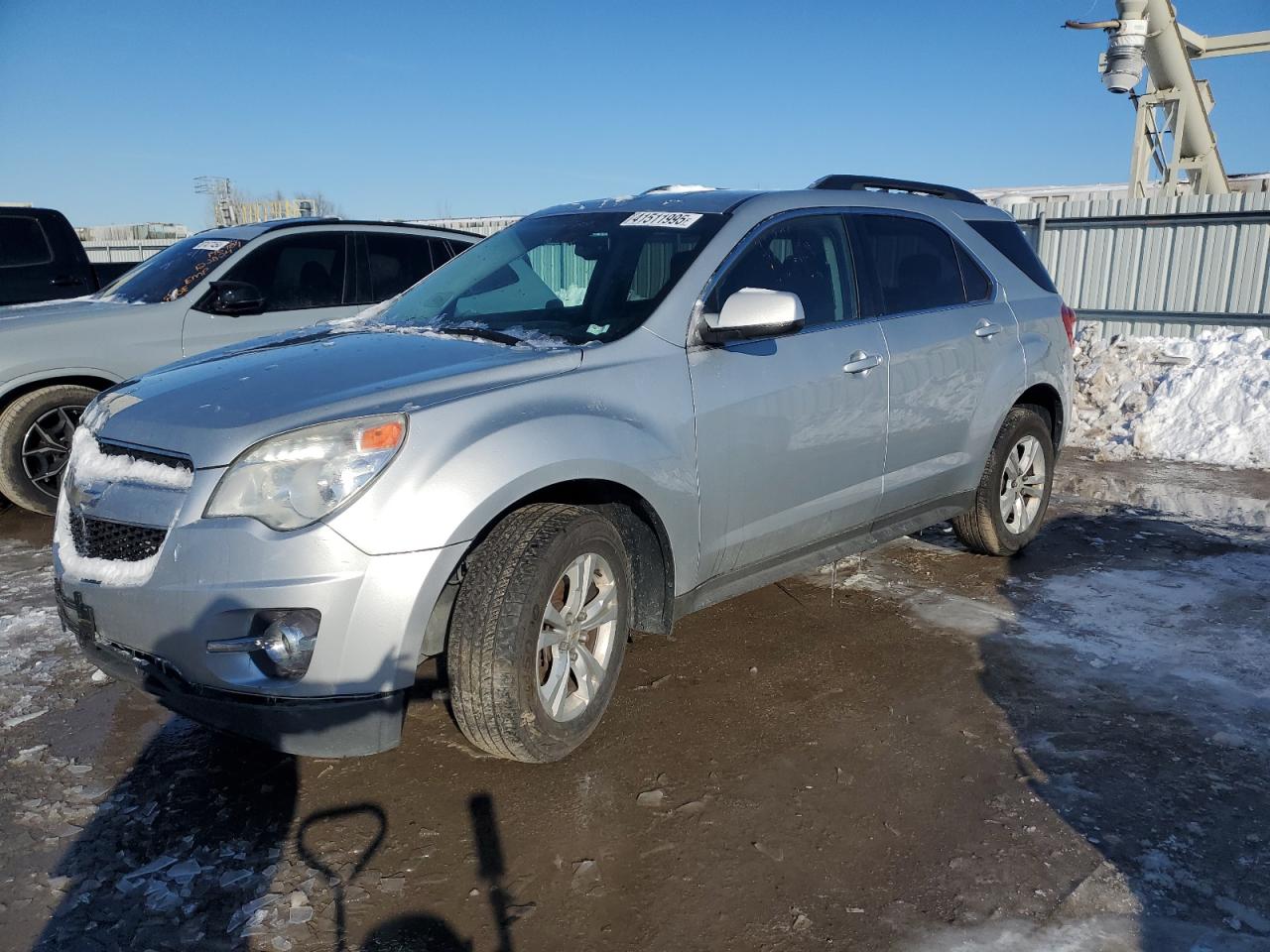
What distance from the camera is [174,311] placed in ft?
20.5

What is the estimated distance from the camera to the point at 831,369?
3.86 metres

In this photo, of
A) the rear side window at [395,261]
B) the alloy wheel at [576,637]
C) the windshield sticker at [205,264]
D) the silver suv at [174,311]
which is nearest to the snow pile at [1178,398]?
the rear side window at [395,261]

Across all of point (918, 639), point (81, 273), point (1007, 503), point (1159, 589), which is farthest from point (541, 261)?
point (81, 273)

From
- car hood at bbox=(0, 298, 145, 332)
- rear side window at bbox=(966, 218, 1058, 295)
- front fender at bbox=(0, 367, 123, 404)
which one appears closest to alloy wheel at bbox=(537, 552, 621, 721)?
rear side window at bbox=(966, 218, 1058, 295)

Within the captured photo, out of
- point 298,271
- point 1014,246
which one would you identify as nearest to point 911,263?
point 1014,246

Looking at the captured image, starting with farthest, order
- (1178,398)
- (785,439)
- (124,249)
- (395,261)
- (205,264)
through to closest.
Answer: (124,249), (1178,398), (395,261), (205,264), (785,439)

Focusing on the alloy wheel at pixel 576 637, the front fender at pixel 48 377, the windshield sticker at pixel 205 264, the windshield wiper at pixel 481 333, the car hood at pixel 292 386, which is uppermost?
the windshield sticker at pixel 205 264

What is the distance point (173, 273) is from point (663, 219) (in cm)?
423

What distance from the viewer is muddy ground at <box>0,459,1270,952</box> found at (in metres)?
2.42

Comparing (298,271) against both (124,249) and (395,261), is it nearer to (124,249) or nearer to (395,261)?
(395,261)

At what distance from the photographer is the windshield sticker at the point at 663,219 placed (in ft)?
12.6

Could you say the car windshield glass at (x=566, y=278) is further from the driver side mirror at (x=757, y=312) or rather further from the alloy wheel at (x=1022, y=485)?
the alloy wheel at (x=1022, y=485)

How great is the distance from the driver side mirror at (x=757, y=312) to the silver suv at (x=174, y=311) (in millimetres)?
4063

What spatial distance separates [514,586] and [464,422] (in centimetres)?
50
